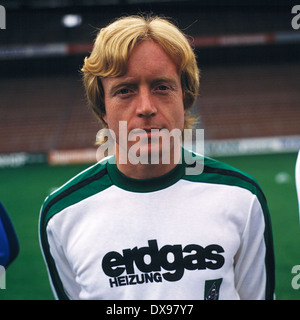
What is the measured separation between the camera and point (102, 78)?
1.47 meters

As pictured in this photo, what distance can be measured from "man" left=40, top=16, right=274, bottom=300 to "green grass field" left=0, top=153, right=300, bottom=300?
2.73 m

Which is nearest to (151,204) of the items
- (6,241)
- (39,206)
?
(6,241)

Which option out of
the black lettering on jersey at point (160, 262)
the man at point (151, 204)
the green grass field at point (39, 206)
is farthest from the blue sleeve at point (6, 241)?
the green grass field at point (39, 206)

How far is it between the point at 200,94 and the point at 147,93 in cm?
1091

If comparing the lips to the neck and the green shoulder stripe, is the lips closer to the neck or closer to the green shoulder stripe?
the neck

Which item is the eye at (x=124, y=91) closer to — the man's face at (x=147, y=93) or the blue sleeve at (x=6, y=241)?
the man's face at (x=147, y=93)

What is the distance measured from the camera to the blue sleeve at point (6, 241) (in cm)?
173

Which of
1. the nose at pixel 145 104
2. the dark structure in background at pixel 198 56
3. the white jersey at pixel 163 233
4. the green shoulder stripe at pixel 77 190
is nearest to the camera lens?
the nose at pixel 145 104

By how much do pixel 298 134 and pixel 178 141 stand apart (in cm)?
1386

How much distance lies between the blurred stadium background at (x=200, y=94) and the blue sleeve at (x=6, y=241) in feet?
29.3

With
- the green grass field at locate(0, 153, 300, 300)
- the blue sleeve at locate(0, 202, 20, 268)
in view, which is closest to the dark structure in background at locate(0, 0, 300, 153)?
the green grass field at locate(0, 153, 300, 300)

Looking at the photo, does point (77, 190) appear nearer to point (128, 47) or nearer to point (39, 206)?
point (128, 47)

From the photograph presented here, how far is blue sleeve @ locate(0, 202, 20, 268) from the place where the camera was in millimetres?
1732
